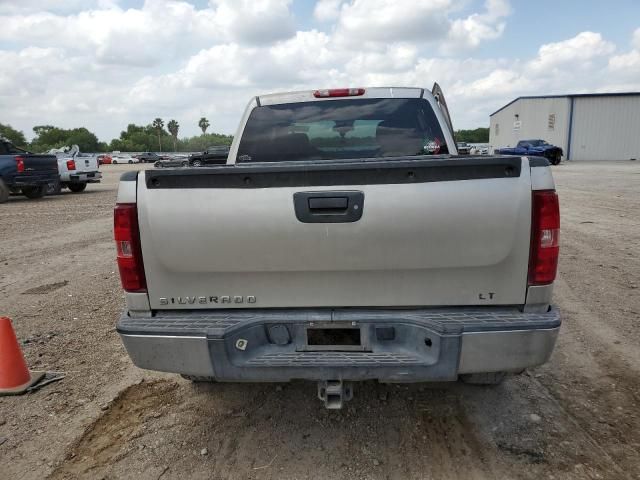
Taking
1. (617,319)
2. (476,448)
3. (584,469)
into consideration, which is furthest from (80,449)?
(617,319)

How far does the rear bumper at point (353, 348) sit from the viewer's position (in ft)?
7.57

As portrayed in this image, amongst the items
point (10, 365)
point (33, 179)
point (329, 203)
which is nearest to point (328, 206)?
point (329, 203)

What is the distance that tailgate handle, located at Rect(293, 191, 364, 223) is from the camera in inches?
92.4

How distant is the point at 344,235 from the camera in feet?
7.77

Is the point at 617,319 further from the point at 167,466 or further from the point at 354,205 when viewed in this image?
the point at 167,466

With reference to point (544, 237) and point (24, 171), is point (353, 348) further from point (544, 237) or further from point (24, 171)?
point (24, 171)

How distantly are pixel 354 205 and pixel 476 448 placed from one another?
1552mm

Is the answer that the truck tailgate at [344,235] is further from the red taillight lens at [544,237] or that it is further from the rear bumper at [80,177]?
the rear bumper at [80,177]

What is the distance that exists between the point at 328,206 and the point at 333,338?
2.22ft

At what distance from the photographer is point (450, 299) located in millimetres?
2451

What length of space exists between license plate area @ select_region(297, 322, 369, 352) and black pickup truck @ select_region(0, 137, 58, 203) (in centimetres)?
1483

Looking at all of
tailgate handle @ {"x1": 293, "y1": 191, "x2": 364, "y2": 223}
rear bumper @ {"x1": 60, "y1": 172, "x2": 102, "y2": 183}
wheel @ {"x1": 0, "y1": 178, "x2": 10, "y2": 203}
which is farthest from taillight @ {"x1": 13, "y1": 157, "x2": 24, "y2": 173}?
tailgate handle @ {"x1": 293, "y1": 191, "x2": 364, "y2": 223}

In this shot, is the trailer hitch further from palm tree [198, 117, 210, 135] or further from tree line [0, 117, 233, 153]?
palm tree [198, 117, 210, 135]

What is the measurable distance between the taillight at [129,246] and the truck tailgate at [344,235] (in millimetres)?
42
